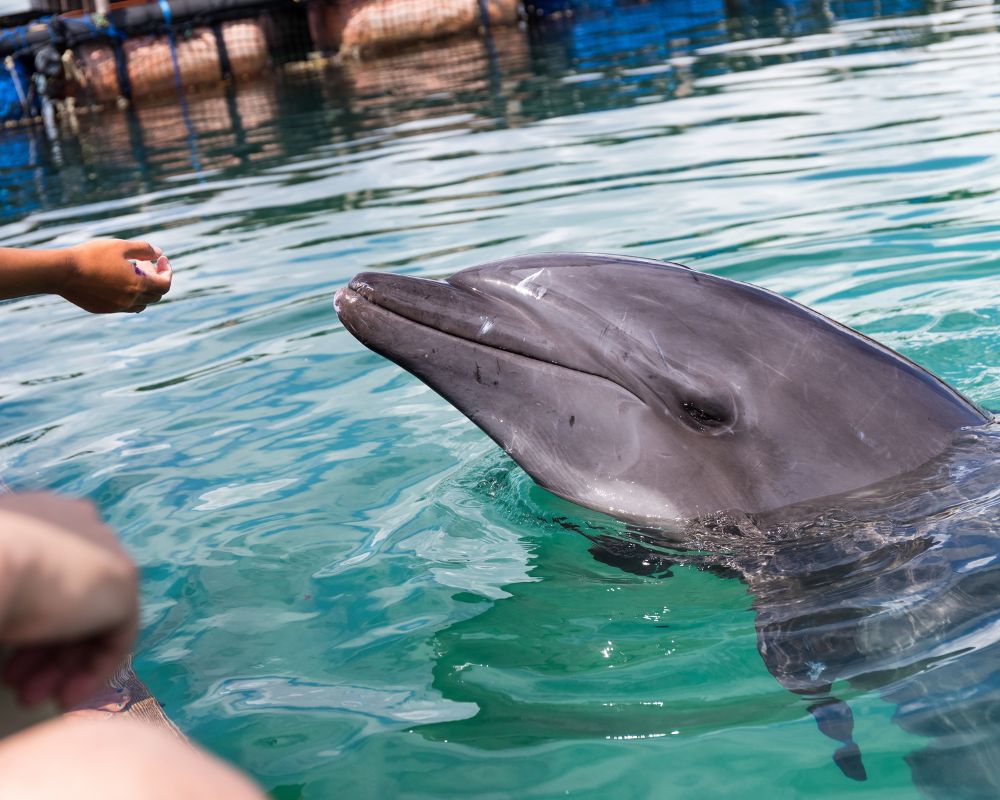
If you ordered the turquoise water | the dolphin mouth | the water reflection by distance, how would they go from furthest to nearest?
the water reflection → the dolphin mouth → the turquoise water

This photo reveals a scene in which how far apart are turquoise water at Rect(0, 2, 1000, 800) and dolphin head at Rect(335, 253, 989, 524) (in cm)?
40

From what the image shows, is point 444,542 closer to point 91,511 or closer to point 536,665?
point 536,665

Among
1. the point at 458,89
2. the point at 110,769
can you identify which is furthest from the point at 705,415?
the point at 458,89

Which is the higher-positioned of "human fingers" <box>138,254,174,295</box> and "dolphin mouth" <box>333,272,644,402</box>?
"human fingers" <box>138,254,174,295</box>

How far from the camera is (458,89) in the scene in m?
20.6

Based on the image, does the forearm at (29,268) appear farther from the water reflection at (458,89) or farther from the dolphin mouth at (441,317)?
the water reflection at (458,89)

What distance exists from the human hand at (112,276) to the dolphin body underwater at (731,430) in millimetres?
698

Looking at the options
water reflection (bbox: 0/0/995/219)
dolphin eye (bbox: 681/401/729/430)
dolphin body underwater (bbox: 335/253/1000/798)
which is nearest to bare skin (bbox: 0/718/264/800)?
dolphin body underwater (bbox: 335/253/1000/798)

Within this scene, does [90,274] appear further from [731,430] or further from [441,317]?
[731,430]

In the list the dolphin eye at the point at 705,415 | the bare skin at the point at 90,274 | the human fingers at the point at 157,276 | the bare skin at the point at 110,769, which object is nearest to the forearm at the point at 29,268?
the bare skin at the point at 90,274

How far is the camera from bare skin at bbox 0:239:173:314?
4.25 meters

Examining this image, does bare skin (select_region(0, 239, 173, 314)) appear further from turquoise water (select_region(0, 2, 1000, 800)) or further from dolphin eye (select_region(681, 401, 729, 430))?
dolphin eye (select_region(681, 401, 729, 430))

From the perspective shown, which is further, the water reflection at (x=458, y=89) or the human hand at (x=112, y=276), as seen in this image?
the water reflection at (x=458, y=89)

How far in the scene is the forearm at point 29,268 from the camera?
13.9 feet
